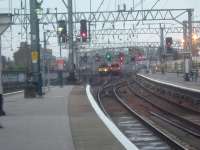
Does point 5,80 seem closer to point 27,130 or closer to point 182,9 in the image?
point 182,9

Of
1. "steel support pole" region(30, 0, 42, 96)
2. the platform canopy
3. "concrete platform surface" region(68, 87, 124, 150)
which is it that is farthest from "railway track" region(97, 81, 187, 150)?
"steel support pole" region(30, 0, 42, 96)

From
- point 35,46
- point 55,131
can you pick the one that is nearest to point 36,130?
point 55,131

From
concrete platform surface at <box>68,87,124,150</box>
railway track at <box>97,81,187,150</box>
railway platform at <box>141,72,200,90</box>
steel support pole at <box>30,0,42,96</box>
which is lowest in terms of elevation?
railway platform at <box>141,72,200,90</box>

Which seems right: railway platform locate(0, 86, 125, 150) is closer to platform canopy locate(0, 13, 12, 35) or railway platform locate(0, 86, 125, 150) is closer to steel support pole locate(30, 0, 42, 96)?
platform canopy locate(0, 13, 12, 35)

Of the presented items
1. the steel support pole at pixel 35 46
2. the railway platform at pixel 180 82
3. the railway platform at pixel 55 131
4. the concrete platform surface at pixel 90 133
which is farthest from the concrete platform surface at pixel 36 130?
the railway platform at pixel 180 82

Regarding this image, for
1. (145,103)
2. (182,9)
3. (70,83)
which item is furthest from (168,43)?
(145,103)

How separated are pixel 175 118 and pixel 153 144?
11308 mm

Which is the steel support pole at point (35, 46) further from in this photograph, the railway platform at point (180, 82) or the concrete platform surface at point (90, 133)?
the railway platform at point (180, 82)

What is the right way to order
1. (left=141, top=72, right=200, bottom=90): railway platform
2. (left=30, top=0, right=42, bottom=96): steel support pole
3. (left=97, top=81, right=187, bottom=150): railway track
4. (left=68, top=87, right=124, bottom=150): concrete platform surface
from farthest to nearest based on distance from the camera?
(left=141, top=72, right=200, bottom=90): railway platform
(left=30, top=0, right=42, bottom=96): steel support pole
(left=97, top=81, right=187, bottom=150): railway track
(left=68, top=87, right=124, bottom=150): concrete platform surface

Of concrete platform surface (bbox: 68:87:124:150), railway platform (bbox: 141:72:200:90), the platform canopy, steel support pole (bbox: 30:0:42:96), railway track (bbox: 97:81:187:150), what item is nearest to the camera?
concrete platform surface (bbox: 68:87:124:150)

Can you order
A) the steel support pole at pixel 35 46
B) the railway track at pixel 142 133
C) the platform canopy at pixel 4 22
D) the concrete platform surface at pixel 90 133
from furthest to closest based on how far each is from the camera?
the steel support pole at pixel 35 46, the platform canopy at pixel 4 22, the railway track at pixel 142 133, the concrete platform surface at pixel 90 133

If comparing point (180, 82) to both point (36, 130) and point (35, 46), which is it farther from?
point (36, 130)

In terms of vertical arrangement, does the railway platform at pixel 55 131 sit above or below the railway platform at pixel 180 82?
above

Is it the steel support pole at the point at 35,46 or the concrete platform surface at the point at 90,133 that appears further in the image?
the steel support pole at the point at 35,46
